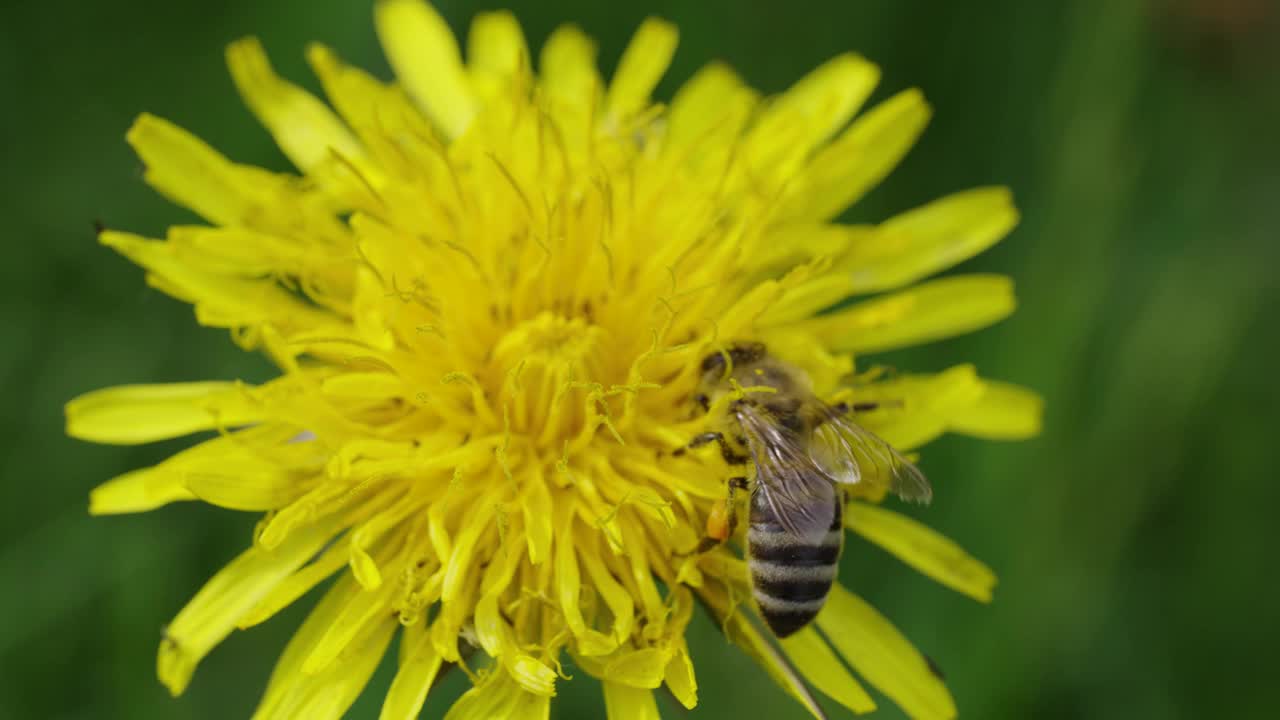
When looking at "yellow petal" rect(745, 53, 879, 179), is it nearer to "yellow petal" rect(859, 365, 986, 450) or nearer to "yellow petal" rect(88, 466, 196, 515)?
"yellow petal" rect(859, 365, 986, 450)

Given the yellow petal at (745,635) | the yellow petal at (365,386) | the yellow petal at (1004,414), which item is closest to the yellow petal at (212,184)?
the yellow petal at (365,386)

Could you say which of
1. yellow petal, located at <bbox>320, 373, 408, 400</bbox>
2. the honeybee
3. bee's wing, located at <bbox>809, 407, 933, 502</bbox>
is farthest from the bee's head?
yellow petal, located at <bbox>320, 373, 408, 400</bbox>

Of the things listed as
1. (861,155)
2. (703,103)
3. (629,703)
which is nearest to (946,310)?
(861,155)

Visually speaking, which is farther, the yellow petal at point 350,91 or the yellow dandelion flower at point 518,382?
the yellow petal at point 350,91

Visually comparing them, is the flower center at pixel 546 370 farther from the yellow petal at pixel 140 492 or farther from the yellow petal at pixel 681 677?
Result: the yellow petal at pixel 140 492

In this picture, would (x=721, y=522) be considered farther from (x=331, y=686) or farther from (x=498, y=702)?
(x=331, y=686)

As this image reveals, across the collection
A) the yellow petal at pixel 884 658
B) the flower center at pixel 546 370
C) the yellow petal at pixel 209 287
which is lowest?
the yellow petal at pixel 884 658

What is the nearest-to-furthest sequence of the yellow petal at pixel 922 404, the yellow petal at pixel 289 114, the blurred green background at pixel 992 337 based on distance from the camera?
1. the yellow petal at pixel 922 404
2. the yellow petal at pixel 289 114
3. the blurred green background at pixel 992 337
